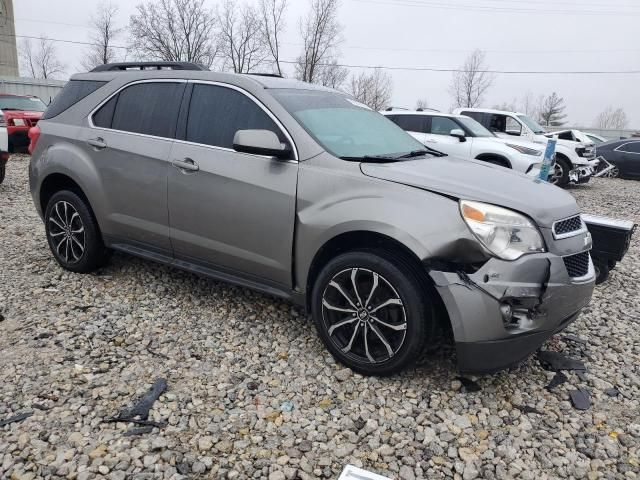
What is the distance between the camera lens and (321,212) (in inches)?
122

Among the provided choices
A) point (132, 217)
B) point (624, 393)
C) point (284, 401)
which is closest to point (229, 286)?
point (132, 217)

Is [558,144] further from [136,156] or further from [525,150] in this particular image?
[136,156]

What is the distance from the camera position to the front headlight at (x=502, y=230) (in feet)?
8.82

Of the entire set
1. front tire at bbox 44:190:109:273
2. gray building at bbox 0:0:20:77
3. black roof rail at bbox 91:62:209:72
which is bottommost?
front tire at bbox 44:190:109:273

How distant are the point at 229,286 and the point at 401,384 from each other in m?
1.96

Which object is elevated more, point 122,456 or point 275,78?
point 275,78

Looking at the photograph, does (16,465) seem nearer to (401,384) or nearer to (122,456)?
(122,456)

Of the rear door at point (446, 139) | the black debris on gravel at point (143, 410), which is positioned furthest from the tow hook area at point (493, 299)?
the rear door at point (446, 139)

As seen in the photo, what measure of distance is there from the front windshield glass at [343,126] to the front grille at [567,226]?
1170mm

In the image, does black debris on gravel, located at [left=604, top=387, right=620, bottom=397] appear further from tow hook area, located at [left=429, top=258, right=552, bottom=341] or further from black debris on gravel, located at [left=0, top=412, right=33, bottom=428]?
black debris on gravel, located at [left=0, top=412, right=33, bottom=428]

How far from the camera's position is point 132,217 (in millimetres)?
4016

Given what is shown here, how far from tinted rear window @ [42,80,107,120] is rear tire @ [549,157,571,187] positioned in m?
11.1

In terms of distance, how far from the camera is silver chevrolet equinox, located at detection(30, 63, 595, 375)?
2719 millimetres

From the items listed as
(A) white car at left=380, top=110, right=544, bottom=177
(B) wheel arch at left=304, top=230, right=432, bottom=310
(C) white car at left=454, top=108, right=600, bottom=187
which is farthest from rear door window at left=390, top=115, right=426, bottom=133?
(B) wheel arch at left=304, top=230, right=432, bottom=310
